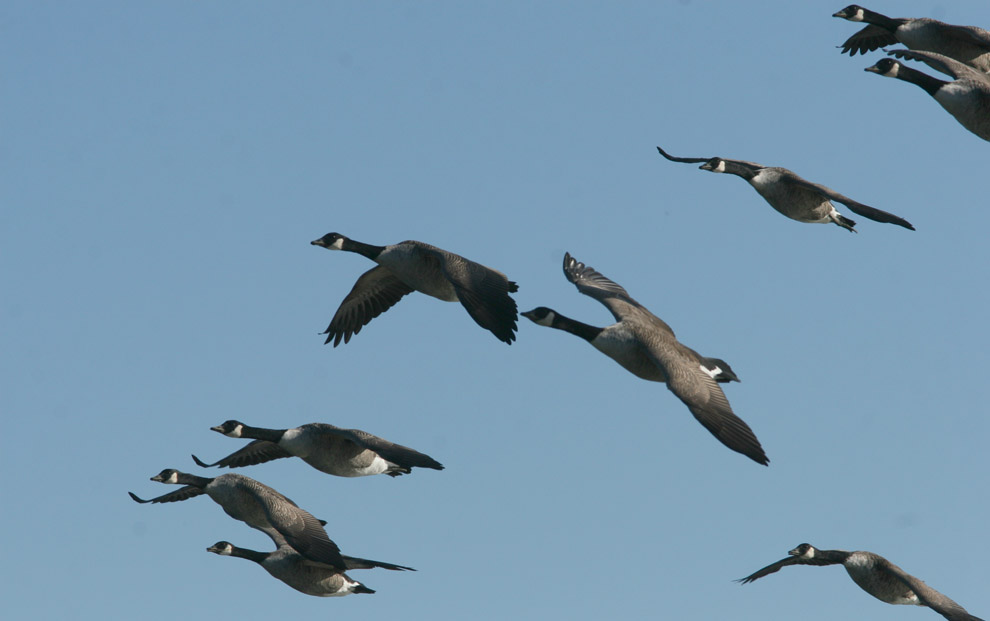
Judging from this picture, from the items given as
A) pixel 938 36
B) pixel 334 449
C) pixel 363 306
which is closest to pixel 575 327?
pixel 334 449

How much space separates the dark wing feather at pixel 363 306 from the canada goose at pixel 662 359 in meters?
3.59

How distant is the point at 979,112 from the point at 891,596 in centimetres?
671

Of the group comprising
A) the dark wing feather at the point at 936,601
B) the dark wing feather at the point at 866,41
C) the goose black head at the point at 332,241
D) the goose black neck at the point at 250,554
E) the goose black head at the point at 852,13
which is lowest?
the dark wing feather at the point at 936,601

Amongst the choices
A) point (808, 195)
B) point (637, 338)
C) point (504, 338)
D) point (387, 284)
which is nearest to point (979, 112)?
point (808, 195)

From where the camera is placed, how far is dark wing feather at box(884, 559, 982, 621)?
1808cm

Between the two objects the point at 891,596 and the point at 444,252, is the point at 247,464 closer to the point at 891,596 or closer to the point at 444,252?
the point at 444,252

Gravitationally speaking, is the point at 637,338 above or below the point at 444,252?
below

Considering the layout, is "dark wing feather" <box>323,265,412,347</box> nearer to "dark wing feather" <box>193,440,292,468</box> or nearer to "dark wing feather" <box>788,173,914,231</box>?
"dark wing feather" <box>193,440,292,468</box>

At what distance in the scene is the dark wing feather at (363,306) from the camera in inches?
853

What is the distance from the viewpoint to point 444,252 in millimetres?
17859

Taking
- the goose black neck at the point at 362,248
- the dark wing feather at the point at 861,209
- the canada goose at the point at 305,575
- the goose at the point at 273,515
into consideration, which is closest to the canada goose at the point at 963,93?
the dark wing feather at the point at 861,209

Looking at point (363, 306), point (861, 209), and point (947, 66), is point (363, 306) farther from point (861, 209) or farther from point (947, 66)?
point (947, 66)

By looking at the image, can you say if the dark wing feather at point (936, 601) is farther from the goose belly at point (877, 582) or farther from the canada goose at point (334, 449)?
the canada goose at point (334, 449)

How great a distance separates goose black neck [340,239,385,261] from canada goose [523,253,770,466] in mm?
2772
